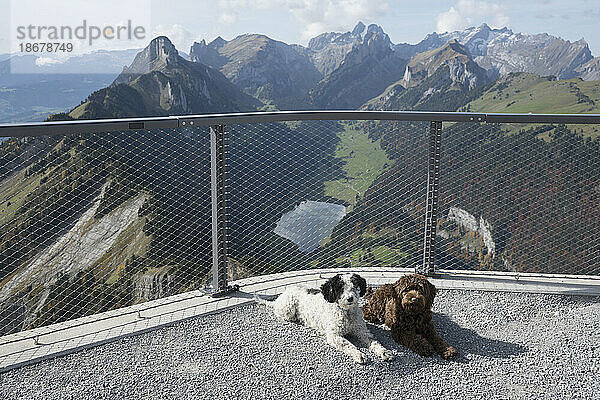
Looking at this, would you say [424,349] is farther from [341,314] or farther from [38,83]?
[38,83]

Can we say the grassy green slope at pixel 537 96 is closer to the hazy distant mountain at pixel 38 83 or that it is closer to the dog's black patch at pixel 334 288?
the hazy distant mountain at pixel 38 83

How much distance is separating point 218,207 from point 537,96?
84.9 m

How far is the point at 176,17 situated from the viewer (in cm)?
12588

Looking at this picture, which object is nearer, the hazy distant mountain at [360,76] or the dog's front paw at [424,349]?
the dog's front paw at [424,349]

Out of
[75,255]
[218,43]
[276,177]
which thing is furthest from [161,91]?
[218,43]

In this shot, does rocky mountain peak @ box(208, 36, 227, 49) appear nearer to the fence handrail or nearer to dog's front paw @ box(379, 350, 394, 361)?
the fence handrail

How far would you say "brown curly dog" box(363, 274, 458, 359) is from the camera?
103 inches

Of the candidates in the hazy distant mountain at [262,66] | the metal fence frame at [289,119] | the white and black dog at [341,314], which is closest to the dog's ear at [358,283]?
the white and black dog at [341,314]

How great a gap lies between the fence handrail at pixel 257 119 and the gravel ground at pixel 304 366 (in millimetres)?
1123

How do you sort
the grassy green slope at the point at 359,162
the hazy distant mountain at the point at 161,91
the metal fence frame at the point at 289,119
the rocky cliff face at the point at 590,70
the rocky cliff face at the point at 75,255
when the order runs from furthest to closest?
the rocky cliff face at the point at 590,70
the hazy distant mountain at the point at 161,91
the grassy green slope at the point at 359,162
the rocky cliff face at the point at 75,255
the metal fence frame at the point at 289,119

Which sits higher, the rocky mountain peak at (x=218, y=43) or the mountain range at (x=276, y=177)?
the rocky mountain peak at (x=218, y=43)

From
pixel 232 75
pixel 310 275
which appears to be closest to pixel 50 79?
pixel 232 75

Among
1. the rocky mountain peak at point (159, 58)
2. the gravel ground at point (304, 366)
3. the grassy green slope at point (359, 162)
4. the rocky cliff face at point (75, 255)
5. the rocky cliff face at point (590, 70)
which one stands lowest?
the rocky cliff face at point (75, 255)

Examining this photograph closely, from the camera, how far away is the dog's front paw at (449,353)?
8.44ft
